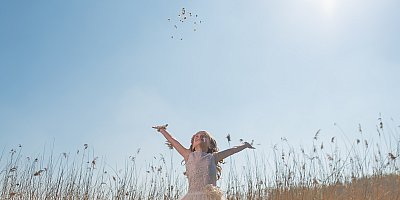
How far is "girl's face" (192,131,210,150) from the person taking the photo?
649 cm

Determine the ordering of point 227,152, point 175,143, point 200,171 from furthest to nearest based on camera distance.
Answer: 1. point 175,143
2. point 227,152
3. point 200,171

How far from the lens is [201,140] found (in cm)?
649

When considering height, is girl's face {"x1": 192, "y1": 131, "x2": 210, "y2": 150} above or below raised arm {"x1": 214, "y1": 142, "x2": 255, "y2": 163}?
above

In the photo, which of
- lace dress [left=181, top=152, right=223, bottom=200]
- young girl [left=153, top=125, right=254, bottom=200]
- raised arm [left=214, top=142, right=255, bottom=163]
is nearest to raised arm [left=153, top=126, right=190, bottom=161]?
young girl [left=153, top=125, right=254, bottom=200]

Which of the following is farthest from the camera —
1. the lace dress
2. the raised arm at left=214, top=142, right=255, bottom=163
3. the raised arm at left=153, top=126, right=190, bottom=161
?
the raised arm at left=153, top=126, right=190, bottom=161

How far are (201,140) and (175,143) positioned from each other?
1.49 feet

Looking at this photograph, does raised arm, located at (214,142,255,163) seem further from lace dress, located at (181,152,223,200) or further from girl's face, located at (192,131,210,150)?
girl's face, located at (192,131,210,150)

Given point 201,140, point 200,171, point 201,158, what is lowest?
point 200,171

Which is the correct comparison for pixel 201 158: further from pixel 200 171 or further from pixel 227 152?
pixel 227 152

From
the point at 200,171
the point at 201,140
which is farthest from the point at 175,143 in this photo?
the point at 200,171

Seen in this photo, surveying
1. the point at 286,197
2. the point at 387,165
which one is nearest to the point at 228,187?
the point at 286,197

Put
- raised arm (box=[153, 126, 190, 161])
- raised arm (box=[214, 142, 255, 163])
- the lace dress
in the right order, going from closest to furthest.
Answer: the lace dress
raised arm (box=[214, 142, 255, 163])
raised arm (box=[153, 126, 190, 161])

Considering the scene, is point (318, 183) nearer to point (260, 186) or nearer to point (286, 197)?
point (286, 197)

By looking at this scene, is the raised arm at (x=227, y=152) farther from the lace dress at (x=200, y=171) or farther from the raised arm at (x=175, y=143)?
the raised arm at (x=175, y=143)
